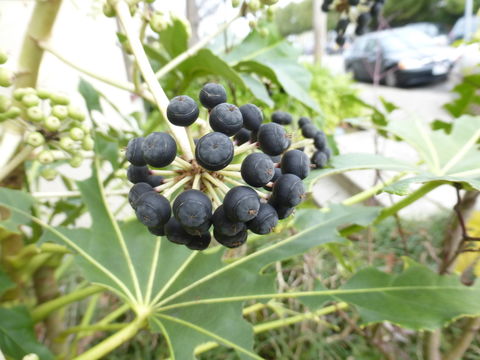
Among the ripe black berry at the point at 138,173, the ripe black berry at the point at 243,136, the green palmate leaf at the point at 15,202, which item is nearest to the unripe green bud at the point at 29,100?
the green palmate leaf at the point at 15,202

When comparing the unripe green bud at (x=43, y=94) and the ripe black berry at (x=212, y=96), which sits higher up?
the unripe green bud at (x=43, y=94)

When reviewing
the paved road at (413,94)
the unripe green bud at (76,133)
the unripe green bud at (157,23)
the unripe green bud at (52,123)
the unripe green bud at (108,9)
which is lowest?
the paved road at (413,94)

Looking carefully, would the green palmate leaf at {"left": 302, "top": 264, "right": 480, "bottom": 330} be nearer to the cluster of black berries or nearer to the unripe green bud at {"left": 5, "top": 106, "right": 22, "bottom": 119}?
the unripe green bud at {"left": 5, "top": 106, "right": 22, "bottom": 119}

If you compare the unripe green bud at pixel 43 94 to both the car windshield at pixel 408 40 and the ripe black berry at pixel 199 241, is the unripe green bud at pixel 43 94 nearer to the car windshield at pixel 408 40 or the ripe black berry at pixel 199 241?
the ripe black berry at pixel 199 241

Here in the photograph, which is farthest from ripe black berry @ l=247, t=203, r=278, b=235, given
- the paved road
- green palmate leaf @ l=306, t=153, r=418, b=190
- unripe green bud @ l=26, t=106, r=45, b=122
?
the paved road

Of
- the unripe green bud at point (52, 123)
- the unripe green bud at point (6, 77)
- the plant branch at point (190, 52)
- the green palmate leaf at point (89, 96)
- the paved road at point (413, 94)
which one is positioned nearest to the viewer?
the unripe green bud at point (6, 77)

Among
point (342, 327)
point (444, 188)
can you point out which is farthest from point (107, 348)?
point (444, 188)
